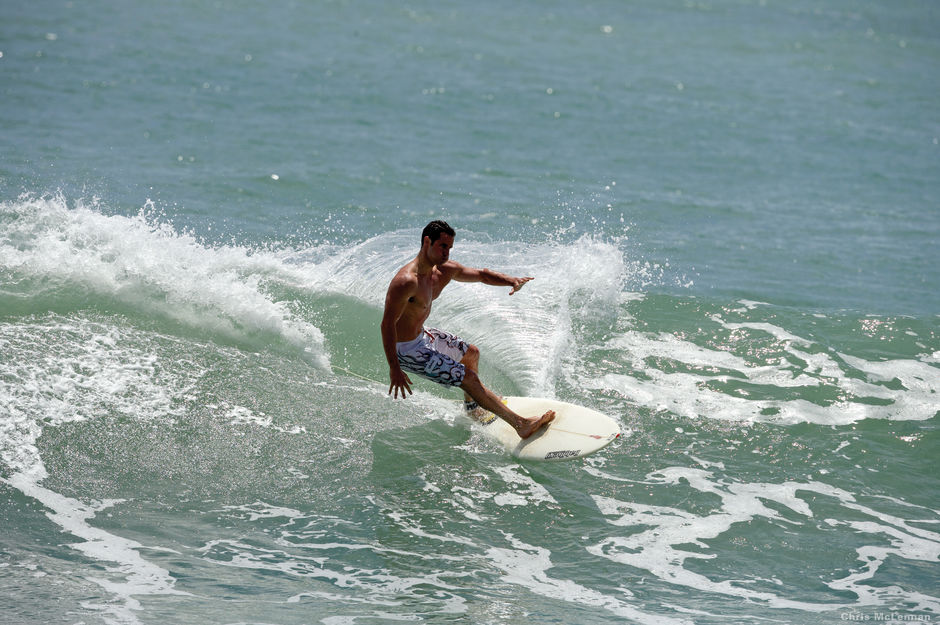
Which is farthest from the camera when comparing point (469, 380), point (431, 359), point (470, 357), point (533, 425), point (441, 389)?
point (441, 389)

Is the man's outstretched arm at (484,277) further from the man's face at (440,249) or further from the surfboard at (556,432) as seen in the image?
the surfboard at (556,432)

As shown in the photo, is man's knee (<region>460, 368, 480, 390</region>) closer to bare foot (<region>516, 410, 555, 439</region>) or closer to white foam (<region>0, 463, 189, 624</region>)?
bare foot (<region>516, 410, 555, 439</region>)

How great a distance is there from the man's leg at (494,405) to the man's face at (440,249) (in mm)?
906

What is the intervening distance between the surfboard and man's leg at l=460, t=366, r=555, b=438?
9 cm

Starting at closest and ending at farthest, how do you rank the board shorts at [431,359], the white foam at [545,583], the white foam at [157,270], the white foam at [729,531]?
the white foam at [545,583] → the white foam at [729,531] → the board shorts at [431,359] → the white foam at [157,270]

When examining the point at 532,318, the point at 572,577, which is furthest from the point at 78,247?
the point at 572,577

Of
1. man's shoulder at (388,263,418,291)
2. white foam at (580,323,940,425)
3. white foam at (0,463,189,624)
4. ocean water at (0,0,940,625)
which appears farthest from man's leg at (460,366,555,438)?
white foam at (0,463,189,624)

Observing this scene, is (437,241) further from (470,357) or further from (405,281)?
(470,357)

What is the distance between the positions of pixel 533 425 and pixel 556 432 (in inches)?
7.5

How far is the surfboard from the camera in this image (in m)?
7.16

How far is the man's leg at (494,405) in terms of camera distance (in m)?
7.16

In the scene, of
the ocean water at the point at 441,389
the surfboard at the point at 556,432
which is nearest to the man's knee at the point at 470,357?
the surfboard at the point at 556,432

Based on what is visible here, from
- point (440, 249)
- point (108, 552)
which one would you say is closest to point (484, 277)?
point (440, 249)

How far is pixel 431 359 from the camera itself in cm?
706
